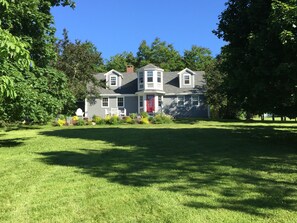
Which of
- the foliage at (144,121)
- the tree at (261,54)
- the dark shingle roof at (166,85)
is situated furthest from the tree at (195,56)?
the tree at (261,54)

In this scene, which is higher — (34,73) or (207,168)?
(34,73)

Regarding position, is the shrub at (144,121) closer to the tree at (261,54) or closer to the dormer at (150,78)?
the dormer at (150,78)

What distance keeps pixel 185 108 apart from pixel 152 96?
12.4 ft

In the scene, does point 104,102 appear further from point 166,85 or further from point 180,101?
point 180,101

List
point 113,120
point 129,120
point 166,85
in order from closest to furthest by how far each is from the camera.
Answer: point 129,120 → point 113,120 → point 166,85

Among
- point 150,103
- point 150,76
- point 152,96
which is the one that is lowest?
point 150,103

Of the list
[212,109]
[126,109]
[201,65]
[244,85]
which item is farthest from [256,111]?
[201,65]

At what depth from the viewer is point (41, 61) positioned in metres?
14.0

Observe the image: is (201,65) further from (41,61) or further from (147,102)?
(41,61)

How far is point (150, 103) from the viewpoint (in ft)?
123

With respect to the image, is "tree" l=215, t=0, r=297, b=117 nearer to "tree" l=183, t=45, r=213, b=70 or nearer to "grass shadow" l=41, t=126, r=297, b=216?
"grass shadow" l=41, t=126, r=297, b=216

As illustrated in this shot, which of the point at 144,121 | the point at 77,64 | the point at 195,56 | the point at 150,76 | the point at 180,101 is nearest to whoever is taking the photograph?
the point at 144,121

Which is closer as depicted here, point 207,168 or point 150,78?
point 207,168

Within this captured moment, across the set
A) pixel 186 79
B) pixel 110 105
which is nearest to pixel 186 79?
pixel 186 79
